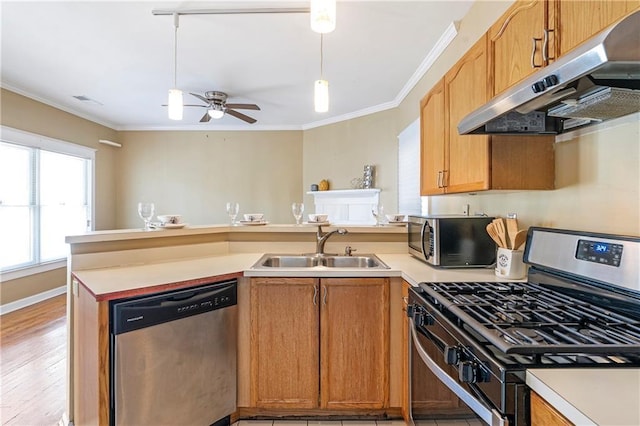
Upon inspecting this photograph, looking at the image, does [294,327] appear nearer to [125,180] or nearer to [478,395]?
[478,395]

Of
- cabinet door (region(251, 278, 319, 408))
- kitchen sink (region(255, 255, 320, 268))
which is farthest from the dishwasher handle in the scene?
kitchen sink (region(255, 255, 320, 268))

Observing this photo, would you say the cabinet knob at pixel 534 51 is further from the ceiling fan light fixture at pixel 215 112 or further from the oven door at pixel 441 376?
the ceiling fan light fixture at pixel 215 112

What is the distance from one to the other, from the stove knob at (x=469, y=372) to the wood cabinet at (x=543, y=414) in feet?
0.44

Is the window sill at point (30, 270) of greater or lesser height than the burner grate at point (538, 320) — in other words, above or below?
below

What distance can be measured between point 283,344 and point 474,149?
153 cm

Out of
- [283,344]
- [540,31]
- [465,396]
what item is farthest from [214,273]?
[540,31]

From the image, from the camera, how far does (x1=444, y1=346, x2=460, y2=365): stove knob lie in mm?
949

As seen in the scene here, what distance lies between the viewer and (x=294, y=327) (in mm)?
1897

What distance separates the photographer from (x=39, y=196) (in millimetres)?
4305

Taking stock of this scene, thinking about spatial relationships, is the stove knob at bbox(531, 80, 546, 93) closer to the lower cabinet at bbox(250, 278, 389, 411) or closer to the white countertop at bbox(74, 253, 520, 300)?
the white countertop at bbox(74, 253, 520, 300)

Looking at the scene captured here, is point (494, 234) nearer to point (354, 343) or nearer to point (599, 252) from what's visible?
point (599, 252)

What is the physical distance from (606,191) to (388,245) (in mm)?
1457

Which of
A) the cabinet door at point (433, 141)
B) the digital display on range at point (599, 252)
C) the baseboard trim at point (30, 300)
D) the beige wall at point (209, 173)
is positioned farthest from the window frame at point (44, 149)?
the digital display on range at point (599, 252)

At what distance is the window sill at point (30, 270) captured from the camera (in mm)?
3777
